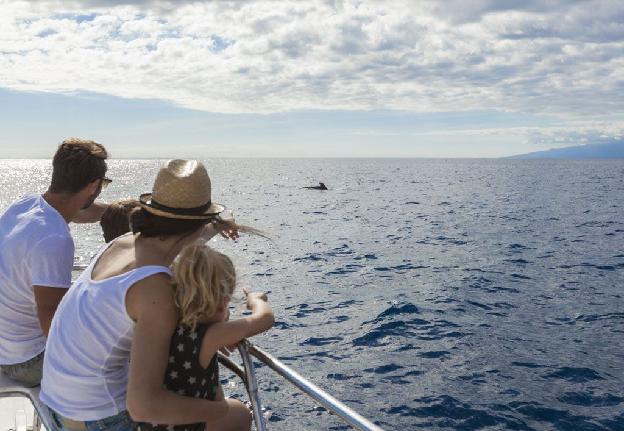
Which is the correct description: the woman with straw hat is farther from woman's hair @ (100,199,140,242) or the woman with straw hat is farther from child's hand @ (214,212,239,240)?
woman's hair @ (100,199,140,242)

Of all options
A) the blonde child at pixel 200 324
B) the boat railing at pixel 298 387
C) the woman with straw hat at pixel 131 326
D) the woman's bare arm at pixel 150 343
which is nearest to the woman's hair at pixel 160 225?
the woman with straw hat at pixel 131 326

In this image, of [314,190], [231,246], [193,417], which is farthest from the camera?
[314,190]

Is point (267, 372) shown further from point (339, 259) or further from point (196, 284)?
point (339, 259)

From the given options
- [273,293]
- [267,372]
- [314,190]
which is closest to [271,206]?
[314,190]

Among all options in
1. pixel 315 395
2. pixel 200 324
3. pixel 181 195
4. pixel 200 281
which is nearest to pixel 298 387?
pixel 315 395

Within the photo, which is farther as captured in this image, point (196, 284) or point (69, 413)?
point (69, 413)

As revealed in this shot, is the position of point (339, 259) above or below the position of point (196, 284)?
below

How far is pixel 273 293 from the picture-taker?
63.9ft

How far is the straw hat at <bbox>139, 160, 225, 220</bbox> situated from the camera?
8.52 ft

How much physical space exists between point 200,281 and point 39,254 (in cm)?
139

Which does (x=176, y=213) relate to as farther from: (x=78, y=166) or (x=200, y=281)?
(x=78, y=166)

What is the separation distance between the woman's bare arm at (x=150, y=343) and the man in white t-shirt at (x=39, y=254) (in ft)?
3.84

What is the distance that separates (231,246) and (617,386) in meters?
22.5

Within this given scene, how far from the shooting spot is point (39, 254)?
10.4ft
